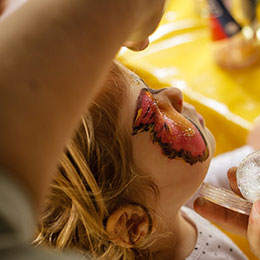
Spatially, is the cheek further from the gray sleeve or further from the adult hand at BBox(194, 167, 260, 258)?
the gray sleeve

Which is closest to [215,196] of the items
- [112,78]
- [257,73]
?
[112,78]

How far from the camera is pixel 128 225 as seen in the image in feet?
1.23

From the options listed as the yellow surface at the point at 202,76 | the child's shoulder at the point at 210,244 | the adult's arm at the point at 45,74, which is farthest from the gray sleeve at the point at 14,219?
the yellow surface at the point at 202,76

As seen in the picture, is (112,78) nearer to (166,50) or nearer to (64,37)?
(64,37)

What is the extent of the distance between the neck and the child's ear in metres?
0.07

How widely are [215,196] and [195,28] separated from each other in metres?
→ 0.54

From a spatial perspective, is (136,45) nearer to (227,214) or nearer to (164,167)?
(164,167)

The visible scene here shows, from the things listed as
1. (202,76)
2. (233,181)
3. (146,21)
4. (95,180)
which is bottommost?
(202,76)

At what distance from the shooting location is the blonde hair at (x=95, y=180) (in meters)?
0.33

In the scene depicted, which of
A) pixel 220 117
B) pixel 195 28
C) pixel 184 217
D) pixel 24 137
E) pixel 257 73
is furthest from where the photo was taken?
pixel 195 28

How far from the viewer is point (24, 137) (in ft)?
0.52

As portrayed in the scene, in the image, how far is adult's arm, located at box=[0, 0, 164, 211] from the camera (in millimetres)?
158

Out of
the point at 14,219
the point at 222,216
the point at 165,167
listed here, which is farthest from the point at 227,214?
the point at 14,219

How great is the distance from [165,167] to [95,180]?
6 centimetres
